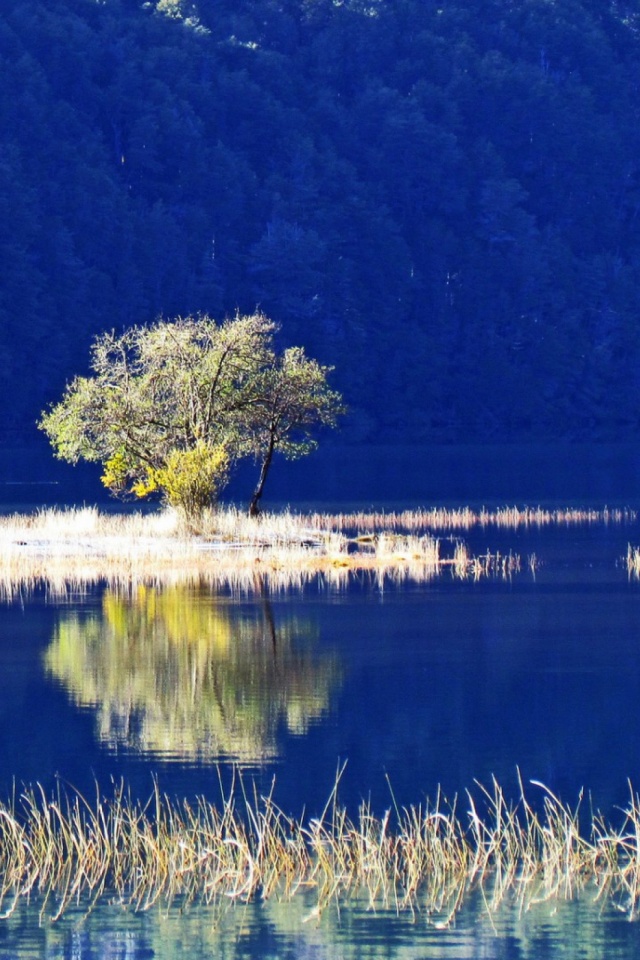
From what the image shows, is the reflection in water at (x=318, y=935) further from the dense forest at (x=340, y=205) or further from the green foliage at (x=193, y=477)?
the dense forest at (x=340, y=205)

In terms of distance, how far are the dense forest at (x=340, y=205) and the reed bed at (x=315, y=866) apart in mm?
78781

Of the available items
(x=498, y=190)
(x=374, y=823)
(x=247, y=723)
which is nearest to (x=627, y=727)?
(x=247, y=723)

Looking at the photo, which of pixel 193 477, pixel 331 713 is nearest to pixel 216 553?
pixel 193 477

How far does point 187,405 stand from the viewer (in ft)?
118

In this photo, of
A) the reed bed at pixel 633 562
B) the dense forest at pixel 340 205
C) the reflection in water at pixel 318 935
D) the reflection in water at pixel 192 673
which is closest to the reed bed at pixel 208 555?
the reed bed at pixel 633 562

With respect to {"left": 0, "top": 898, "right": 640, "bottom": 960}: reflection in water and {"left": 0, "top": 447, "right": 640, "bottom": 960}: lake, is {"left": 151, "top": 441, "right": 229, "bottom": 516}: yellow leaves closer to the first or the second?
{"left": 0, "top": 447, "right": 640, "bottom": 960}: lake

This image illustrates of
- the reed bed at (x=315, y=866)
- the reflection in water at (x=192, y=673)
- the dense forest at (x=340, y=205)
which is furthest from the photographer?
the dense forest at (x=340, y=205)

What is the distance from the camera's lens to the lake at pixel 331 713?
36.1 feet

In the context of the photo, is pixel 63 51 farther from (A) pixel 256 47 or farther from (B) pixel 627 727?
(B) pixel 627 727

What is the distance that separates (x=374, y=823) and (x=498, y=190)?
11078cm

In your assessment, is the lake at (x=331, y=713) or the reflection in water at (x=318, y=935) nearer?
the reflection in water at (x=318, y=935)

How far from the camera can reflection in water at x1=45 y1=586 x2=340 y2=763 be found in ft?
55.9

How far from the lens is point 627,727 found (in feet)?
58.4

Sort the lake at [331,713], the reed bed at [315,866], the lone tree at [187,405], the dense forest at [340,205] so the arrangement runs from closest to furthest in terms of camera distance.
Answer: the lake at [331,713] → the reed bed at [315,866] → the lone tree at [187,405] → the dense forest at [340,205]
